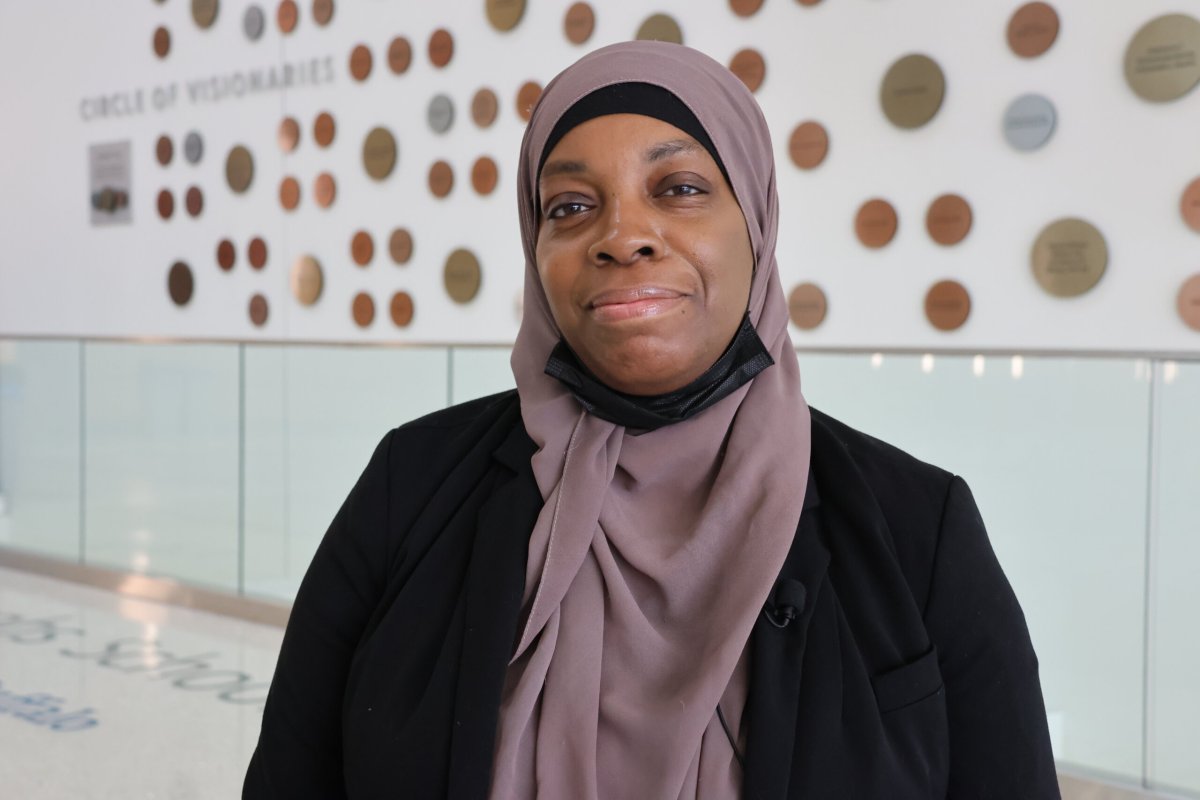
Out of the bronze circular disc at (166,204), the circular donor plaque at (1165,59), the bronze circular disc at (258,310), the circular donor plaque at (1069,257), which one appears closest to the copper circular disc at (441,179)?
the bronze circular disc at (258,310)

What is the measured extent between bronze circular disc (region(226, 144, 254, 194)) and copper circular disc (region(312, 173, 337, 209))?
1.53ft

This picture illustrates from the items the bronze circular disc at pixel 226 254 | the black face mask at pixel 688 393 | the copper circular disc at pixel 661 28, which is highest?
the copper circular disc at pixel 661 28

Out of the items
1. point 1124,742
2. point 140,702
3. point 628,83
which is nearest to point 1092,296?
point 1124,742

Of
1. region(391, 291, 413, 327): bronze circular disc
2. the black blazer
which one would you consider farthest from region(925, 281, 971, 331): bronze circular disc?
the black blazer

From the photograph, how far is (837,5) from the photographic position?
14.0 feet

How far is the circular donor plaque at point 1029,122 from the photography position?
382 centimetres

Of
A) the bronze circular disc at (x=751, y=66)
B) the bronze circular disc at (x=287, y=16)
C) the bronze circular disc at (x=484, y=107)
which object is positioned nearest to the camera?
the bronze circular disc at (x=751, y=66)

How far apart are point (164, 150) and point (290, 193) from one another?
1.00 m

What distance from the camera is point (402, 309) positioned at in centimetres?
567

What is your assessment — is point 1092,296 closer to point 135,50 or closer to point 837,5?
point 837,5

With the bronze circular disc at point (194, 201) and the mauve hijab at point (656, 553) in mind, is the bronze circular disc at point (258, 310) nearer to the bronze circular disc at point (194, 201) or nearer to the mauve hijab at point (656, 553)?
the bronze circular disc at point (194, 201)

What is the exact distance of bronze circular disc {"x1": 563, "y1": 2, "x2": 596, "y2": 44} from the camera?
16.4 ft

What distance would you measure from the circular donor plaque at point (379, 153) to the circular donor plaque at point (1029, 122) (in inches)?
109

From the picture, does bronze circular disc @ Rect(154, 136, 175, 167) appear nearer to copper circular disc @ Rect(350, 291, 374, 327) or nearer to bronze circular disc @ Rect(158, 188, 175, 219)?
bronze circular disc @ Rect(158, 188, 175, 219)
